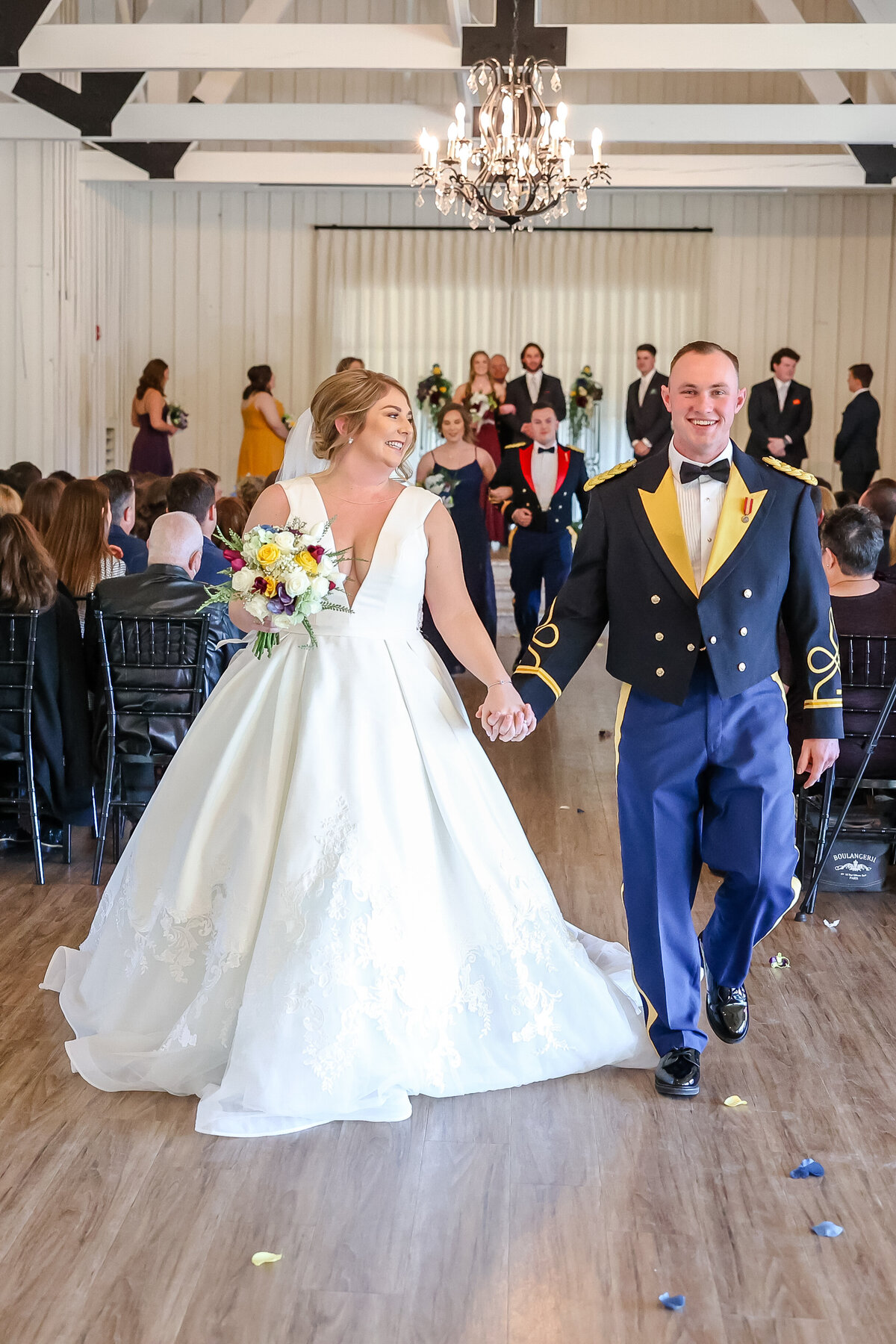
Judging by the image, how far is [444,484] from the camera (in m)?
8.40

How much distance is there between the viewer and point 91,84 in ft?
32.1

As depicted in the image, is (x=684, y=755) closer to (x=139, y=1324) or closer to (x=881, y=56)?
(x=139, y=1324)

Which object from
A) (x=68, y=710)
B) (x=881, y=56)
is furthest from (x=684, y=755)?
(x=881, y=56)

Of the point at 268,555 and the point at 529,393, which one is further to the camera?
the point at 529,393

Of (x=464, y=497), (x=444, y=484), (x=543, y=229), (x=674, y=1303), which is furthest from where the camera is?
(x=543, y=229)

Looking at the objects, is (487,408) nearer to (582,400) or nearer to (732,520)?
(582,400)

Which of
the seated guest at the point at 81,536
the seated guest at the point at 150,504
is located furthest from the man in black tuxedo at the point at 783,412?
the seated guest at the point at 81,536

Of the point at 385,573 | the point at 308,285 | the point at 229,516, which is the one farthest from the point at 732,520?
the point at 308,285

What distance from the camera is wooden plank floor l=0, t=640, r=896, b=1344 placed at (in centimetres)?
226

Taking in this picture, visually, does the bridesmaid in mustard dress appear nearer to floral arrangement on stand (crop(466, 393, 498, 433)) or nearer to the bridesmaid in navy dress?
floral arrangement on stand (crop(466, 393, 498, 433))

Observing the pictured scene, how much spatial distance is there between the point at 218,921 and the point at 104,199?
12.5 metres

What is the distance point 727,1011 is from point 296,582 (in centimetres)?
150

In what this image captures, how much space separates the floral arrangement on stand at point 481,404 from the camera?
42.7 feet

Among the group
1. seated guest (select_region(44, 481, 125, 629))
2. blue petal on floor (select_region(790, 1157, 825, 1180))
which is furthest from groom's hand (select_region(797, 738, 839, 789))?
seated guest (select_region(44, 481, 125, 629))
